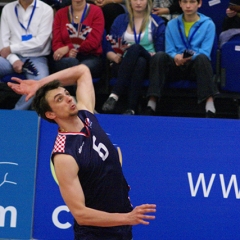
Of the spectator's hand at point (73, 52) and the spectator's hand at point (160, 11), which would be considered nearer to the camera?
the spectator's hand at point (73, 52)

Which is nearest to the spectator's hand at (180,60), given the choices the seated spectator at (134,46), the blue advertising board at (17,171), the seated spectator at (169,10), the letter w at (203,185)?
the seated spectator at (134,46)

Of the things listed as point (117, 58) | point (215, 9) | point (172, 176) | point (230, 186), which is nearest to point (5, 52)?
point (117, 58)

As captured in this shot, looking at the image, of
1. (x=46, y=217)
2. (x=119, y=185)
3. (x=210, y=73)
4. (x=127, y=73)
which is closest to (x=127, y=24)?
(x=127, y=73)

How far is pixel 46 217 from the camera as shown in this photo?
6.06m

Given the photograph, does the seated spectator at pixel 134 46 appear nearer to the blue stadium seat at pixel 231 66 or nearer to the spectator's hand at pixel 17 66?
the blue stadium seat at pixel 231 66

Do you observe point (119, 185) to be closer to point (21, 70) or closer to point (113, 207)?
point (113, 207)

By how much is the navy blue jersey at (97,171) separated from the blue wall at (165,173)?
164 centimetres

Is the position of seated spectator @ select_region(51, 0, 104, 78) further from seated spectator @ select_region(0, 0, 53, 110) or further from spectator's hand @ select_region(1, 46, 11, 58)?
spectator's hand @ select_region(1, 46, 11, 58)

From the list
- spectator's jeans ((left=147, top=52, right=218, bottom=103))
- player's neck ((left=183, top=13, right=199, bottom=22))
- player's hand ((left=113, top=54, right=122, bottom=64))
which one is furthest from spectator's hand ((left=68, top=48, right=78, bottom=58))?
player's neck ((left=183, top=13, right=199, bottom=22))

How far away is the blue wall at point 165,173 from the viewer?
Result: 6.03 metres

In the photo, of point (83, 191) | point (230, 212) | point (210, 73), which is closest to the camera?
point (83, 191)

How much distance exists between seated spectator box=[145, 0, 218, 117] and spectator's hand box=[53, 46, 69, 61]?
1.03 metres

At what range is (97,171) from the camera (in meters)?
4.37

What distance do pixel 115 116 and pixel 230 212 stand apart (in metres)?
1.48
